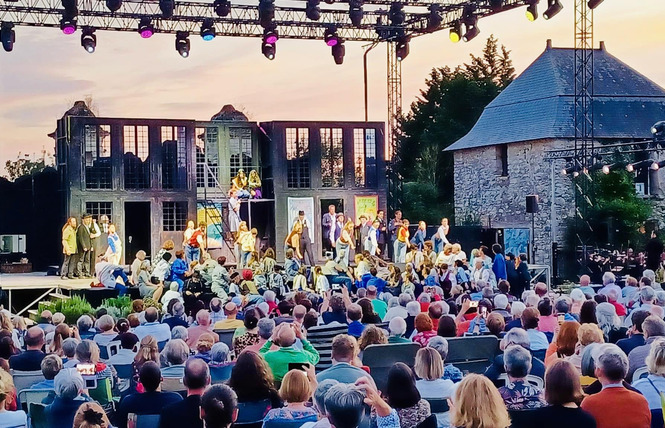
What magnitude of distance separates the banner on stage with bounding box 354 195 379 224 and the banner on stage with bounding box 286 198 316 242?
1237mm

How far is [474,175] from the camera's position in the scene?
38656 mm

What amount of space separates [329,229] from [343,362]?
1904cm

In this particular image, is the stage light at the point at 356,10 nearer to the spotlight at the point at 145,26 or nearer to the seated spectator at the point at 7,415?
the spotlight at the point at 145,26

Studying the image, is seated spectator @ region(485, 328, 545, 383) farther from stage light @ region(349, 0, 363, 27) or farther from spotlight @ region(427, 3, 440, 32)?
spotlight @ region(427, 3, 440, 32)

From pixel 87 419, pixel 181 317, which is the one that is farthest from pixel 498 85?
pixel 87 419

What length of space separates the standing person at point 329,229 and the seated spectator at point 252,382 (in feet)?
61.3

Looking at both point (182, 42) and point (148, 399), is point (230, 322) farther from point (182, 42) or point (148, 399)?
point (182, 42)

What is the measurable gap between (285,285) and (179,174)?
7.82 m

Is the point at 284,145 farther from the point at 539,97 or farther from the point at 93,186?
the point at 539,97

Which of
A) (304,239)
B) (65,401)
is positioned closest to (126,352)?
(65,401)

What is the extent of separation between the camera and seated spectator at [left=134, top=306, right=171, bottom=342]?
1018 centimetres

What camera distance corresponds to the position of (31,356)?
8.20 m

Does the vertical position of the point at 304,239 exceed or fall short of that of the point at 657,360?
it exceeds it

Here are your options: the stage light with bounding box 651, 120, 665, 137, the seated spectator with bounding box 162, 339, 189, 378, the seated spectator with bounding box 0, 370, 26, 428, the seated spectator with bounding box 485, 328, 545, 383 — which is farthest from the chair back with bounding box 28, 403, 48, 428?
the stage light with bounding box 651, 120, 665, 137
